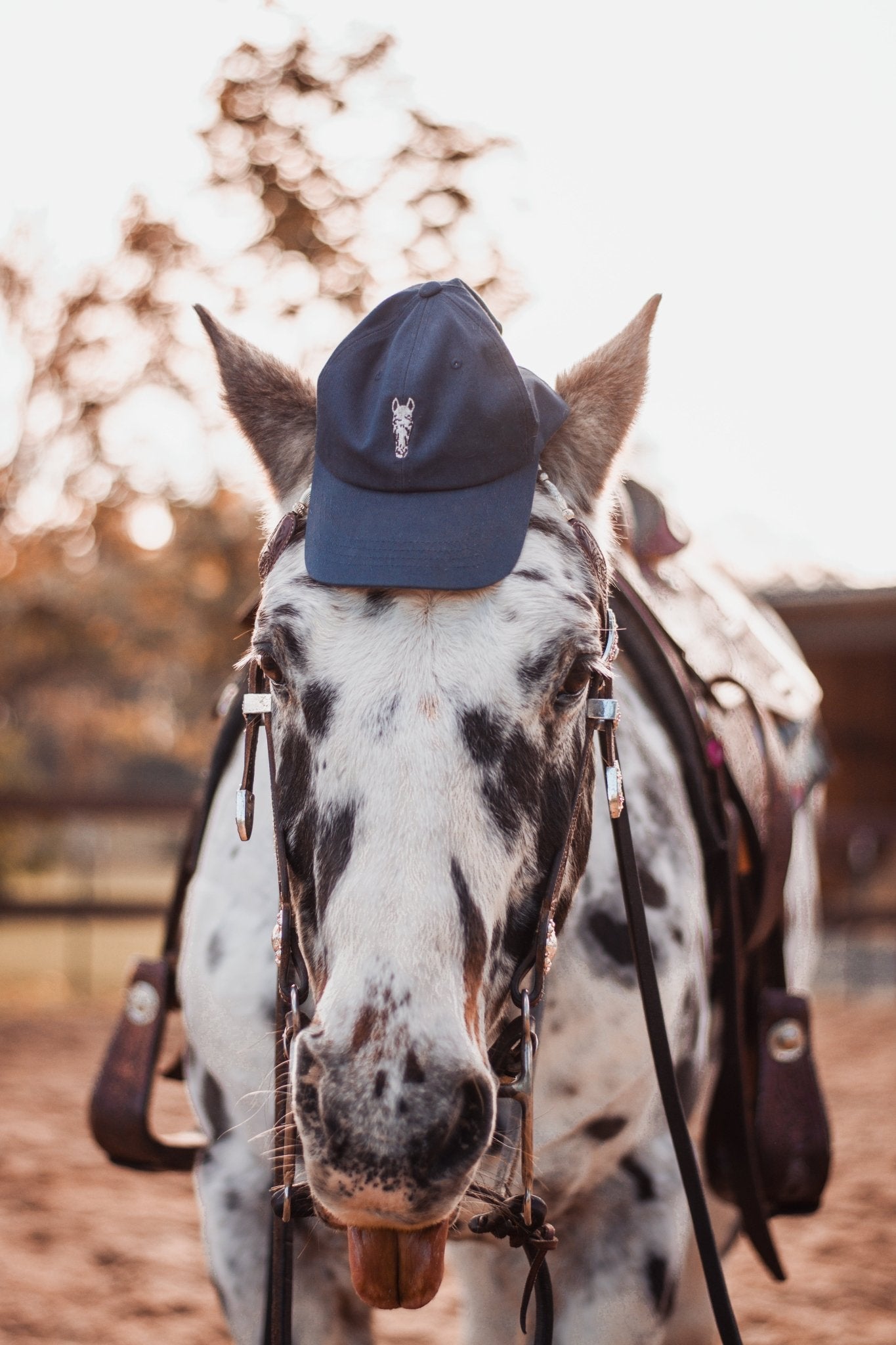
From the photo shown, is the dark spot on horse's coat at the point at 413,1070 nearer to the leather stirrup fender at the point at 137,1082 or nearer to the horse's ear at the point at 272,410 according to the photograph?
the horse's ear at the point at 272,410

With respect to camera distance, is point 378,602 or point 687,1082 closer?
point 378,602

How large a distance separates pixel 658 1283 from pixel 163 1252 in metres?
2.80

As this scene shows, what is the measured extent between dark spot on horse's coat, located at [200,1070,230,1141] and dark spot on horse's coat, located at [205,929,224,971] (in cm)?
20

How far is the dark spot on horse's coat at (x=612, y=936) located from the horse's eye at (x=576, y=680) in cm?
54

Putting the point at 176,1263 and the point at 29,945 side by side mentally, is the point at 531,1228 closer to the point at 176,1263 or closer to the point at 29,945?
the point at 176,1263

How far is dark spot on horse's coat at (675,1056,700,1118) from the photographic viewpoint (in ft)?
6.40

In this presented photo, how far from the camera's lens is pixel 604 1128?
5.93ft

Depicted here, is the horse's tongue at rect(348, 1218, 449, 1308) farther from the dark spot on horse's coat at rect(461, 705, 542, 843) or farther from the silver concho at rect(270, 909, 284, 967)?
the dark spot on horse's coat at rect(461, 705, 542, 843)

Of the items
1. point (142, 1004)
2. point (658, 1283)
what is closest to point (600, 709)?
point (658, 1283)

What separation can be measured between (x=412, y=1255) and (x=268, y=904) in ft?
2.32

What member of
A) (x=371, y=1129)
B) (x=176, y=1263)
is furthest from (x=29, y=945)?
(x=371, y=1129)

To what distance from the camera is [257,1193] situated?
6.14 feet

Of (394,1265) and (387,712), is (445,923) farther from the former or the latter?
(394,1265)

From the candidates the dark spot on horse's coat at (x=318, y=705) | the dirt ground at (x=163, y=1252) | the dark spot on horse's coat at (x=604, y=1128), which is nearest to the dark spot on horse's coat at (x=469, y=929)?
the dark spot on horse's coat at (x=318, y=705)
